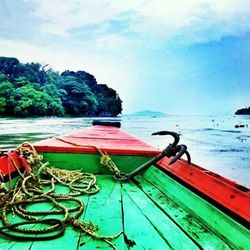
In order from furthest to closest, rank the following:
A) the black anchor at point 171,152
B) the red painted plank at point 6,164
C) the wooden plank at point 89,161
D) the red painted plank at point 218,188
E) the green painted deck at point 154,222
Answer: the wooden plank at point 89,161 → the black anchor at point 171,152 → the red painted plank at point 6,164 → the red painted plank at point 218,188 → the green painted deck at point 154,222

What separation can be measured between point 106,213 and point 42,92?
5003cm

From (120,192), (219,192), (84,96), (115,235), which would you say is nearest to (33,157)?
(120,192)

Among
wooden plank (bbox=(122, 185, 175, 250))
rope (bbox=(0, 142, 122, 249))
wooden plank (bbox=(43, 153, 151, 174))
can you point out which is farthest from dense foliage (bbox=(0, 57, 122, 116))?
wooden plank (bbox=(122, 185, 175, 250))

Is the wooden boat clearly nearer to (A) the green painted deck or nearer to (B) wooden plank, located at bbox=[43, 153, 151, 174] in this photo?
(A) the green painted deck

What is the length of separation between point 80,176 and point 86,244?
131cm

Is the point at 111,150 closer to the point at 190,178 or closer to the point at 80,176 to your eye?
the point at 80,176

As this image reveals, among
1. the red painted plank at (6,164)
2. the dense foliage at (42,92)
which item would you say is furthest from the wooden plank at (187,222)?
the dense foliage at (42,92)

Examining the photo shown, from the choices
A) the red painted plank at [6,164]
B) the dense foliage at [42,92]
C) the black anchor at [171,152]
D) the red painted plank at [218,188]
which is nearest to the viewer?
the red painted plank at [218,188]

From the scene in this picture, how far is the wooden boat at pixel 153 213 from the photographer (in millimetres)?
1524

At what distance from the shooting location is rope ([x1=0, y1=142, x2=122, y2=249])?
1.58m

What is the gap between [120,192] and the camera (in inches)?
98.5

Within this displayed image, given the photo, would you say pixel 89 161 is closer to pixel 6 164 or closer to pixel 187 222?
pixel 6 164

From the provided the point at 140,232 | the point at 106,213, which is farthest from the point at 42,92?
the point at 140,232

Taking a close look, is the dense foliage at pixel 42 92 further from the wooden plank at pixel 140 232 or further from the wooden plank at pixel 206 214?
the wooden plank at pixel 140 232
